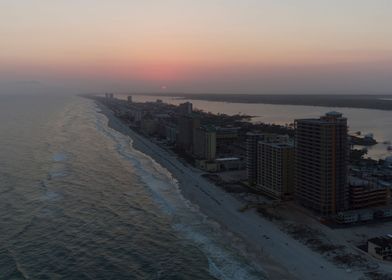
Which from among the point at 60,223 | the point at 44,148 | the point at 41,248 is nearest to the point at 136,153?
the point at 44,148

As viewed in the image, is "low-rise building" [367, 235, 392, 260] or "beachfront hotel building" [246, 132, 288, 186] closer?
"low-rise building" [367, 235, 392, 260]

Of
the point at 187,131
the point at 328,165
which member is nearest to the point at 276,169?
the point at 328,165

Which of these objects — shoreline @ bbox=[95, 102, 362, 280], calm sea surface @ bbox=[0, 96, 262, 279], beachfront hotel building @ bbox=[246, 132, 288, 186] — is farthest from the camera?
beachfront hotel building @ bbox=[246, 132, 288, 186]

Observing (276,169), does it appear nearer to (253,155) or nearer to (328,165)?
(253,155)

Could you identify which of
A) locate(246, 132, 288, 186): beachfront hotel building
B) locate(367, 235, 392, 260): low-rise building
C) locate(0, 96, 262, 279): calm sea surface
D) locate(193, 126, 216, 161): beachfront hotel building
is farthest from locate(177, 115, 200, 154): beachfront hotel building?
locate(367, 235, 392, 260): low-rise building

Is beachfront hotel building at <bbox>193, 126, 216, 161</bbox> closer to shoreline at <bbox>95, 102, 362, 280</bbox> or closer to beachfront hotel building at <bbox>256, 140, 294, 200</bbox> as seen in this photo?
shoreline at <bbox>95, 102, 362, 280</bbox>

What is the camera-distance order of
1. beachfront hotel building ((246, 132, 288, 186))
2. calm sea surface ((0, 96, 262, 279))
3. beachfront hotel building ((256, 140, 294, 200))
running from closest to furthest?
calm sea surface ((0, 96, 262, 279))
beachfront hotel building ((256, 140, 294, 200))
beachfront hotel building ((246, 132, 288, 186))

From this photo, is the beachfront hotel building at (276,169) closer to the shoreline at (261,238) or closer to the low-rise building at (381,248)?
the shoreline at (261,238)
